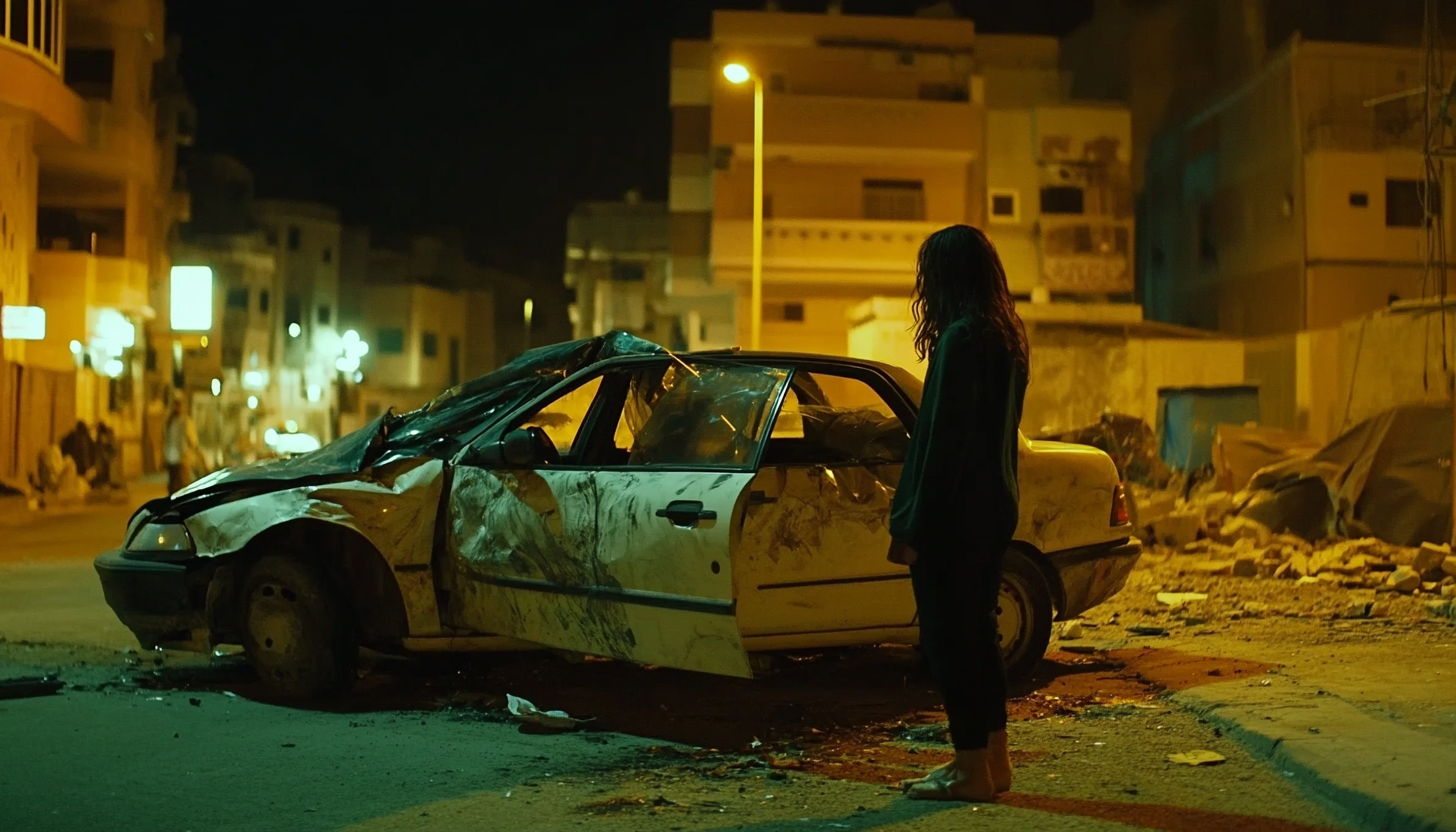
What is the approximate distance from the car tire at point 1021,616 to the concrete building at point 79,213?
21585 millimetres

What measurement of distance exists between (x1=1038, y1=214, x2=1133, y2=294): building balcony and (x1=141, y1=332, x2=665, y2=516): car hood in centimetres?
3099

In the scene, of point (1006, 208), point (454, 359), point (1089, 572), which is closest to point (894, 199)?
point (1006, 208)

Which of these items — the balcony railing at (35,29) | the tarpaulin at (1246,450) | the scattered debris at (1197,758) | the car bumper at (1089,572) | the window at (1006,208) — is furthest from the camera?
the window at (1006,208)

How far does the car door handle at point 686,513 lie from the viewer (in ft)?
17.2

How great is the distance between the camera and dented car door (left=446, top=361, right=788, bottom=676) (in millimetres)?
5250

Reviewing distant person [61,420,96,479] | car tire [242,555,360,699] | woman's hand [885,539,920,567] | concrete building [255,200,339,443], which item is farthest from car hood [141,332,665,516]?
concrete building [255,200,339,443]

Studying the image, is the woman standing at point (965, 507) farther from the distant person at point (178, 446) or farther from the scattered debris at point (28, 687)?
the distant person at point (178, 446)

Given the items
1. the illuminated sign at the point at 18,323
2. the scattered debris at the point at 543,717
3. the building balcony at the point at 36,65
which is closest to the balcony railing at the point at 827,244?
the building balcony at the point at 36,65

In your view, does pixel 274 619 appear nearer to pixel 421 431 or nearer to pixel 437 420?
pixel 421 431

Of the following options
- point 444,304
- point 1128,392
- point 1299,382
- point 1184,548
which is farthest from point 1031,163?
point 444,304

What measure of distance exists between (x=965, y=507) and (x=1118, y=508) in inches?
114

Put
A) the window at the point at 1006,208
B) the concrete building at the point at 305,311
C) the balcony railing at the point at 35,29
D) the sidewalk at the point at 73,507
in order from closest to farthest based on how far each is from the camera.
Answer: the sidewalk at the point at 73,507 → the balcony railing at the point at 35,29 → the window at the point at 1006,208 → the concrete building at the point at 305,311

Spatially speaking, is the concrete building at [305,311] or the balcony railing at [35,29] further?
the concrete building at [305,311]

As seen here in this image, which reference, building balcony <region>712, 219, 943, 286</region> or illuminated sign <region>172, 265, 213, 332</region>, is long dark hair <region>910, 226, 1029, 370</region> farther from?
illuminated sign <region>172, 265, 213, 332</region>
